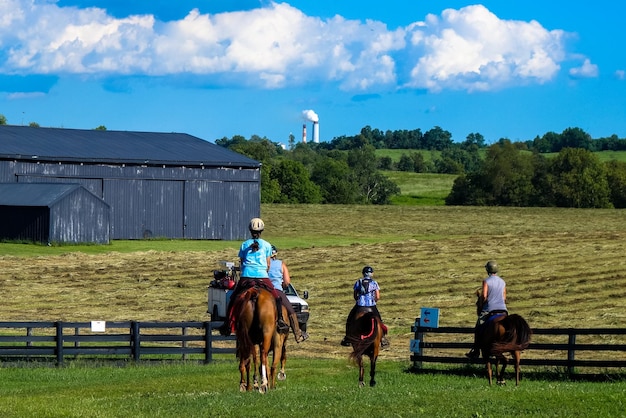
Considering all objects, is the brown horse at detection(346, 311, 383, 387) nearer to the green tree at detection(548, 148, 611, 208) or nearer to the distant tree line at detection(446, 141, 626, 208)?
the green tree at detection(548, 148, 611, 208)

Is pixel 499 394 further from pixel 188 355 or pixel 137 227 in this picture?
pixel 137 227

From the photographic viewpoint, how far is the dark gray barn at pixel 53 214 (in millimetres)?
58344

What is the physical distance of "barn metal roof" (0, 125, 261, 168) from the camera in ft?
208

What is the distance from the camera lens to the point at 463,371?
2291cm

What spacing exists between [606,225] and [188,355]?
197ft

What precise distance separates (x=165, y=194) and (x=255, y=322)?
49.2m

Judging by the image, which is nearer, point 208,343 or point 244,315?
point 244,315

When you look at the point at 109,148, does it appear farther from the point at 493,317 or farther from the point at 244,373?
the point at 244,373

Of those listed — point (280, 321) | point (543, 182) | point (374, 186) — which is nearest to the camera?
point (280, 321)

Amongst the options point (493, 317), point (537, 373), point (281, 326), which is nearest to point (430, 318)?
point (537, 373)

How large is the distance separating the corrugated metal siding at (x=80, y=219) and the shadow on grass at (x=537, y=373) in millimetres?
38434

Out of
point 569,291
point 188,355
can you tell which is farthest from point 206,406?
point 569,291

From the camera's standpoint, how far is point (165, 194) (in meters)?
65.1

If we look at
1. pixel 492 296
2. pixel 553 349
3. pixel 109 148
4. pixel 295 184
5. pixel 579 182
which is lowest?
pixel 553 349
